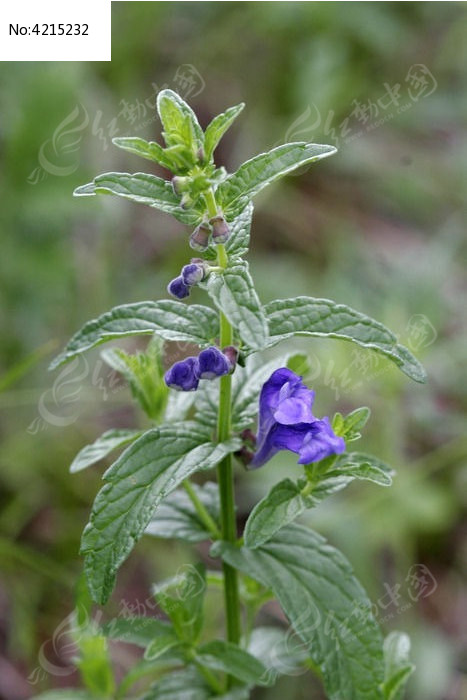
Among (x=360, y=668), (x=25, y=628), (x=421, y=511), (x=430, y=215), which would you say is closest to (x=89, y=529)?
(x=360, y=668)

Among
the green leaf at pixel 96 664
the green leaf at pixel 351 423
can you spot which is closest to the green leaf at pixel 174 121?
the green leaf at pixel 351 423

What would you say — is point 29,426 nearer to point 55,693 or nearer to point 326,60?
point 55,693

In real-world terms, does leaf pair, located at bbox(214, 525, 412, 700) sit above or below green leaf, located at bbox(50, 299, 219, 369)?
below

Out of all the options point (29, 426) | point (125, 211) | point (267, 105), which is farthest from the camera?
point (267, 105)

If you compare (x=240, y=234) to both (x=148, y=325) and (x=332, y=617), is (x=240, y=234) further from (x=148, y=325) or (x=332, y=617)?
(x=332, y=617)

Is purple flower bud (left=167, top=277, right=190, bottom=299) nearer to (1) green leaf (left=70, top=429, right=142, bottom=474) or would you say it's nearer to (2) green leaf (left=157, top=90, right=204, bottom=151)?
(2) green leaf (left=157, top=90, right=204, bottom=151)

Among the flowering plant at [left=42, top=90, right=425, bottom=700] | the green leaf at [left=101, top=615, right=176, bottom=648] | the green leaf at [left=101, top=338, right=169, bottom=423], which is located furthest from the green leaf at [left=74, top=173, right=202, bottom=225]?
the green leaf at [left=101, top=615, right=176, bottom=648]

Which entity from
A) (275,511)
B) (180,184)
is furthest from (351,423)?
(180,184)
